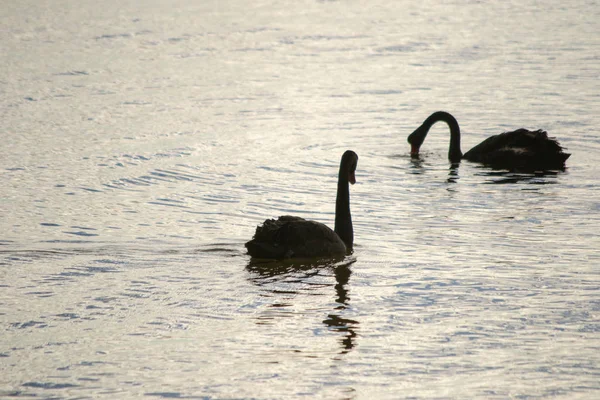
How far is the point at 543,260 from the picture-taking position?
11477 millimetres

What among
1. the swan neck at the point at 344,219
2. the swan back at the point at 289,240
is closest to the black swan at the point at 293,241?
the swan back at the point at 289,240

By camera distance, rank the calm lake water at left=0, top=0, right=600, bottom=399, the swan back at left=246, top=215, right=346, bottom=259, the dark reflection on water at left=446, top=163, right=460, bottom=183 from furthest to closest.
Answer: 1. the dark reflection on water at left=446, top=163, right=460, bottom=183
2. the swan back at left=246, top=215, right=346, bottom=259
3. the calm lake water at left=0, top=0, right=600, bottom=399

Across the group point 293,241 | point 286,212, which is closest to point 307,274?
point 293,241

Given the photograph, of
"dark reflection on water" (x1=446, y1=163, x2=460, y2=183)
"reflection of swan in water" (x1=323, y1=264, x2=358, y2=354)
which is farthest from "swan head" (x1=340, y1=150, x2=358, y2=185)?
"dark reflection on water" (x1=446, y1=163, x2=460, y2=183)

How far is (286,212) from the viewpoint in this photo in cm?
1414

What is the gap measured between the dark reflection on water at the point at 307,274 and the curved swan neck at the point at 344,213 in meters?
0.55

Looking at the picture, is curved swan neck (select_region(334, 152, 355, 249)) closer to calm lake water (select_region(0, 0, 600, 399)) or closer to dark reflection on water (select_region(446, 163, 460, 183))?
calm lake water (select_region(0, 0, 600, 399))

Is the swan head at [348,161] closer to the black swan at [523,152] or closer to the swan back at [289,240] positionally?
the swan back at [289,240]

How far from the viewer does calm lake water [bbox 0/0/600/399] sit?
8.23 metres

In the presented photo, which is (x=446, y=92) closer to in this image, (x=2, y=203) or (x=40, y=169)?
(x=40, y=169)

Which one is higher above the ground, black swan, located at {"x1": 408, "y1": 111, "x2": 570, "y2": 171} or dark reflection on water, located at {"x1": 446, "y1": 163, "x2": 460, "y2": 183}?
black swan, located at {"x1": 408, "y1": 111, "x2": 570, "y2": 171}

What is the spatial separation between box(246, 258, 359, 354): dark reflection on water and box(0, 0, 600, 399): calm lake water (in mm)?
49

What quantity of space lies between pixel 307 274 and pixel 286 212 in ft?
10.7

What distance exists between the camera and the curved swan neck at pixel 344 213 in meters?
12.1
